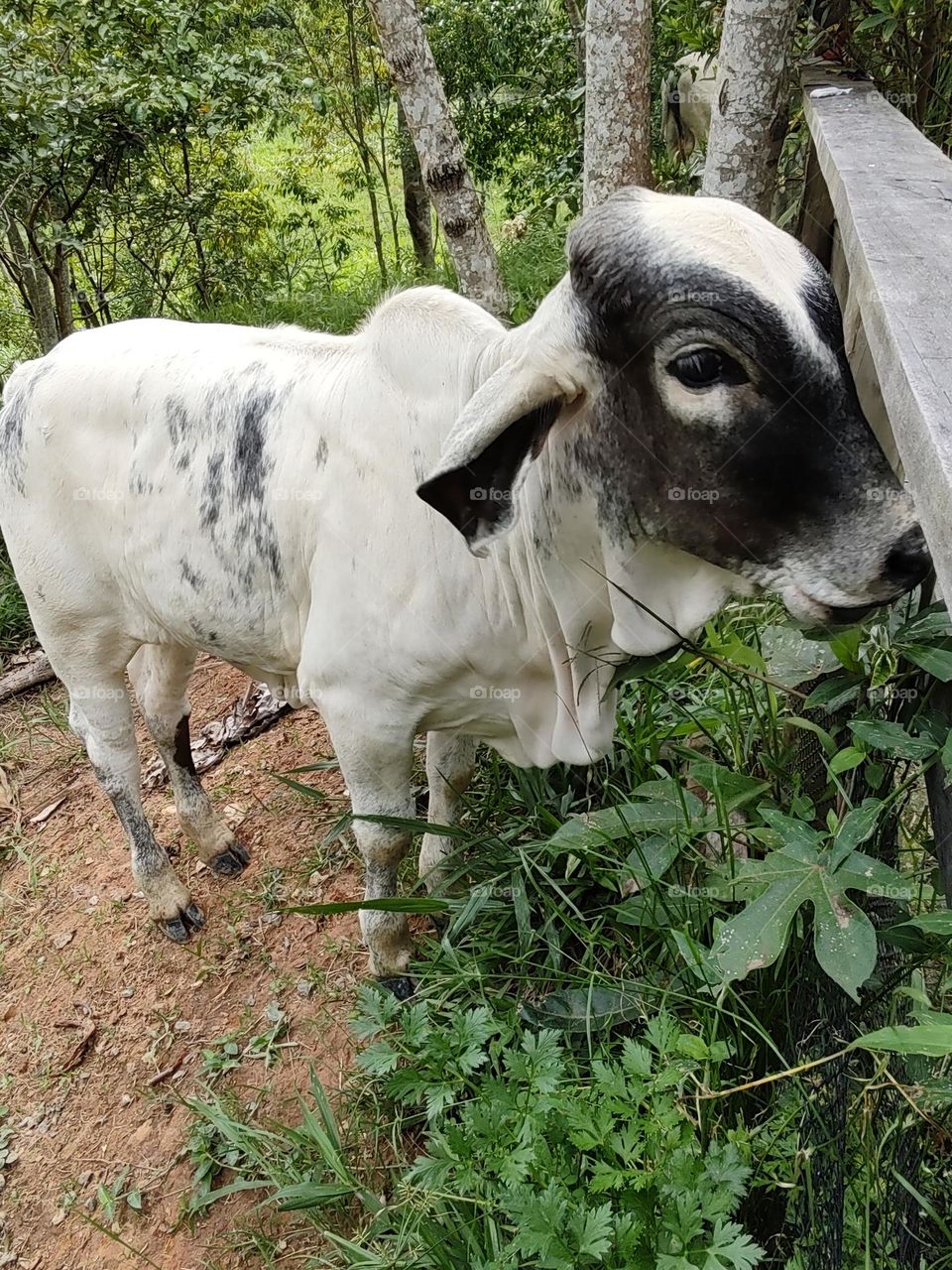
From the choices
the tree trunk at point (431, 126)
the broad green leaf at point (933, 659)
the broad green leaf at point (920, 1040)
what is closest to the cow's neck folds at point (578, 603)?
the broad green leaf at point (933, 659)

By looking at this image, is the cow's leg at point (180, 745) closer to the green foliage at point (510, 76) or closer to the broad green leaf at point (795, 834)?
the broad green leaf at point (795, 834)

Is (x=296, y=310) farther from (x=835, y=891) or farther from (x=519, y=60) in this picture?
(x=835, y=891)

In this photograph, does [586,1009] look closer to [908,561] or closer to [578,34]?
[908,561]

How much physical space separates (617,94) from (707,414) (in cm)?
242

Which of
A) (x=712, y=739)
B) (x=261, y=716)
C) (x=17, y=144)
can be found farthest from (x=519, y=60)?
(x=712, y=739)

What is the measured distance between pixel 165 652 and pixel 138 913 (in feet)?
3.37

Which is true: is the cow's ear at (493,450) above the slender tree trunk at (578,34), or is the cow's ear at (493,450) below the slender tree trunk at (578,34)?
below

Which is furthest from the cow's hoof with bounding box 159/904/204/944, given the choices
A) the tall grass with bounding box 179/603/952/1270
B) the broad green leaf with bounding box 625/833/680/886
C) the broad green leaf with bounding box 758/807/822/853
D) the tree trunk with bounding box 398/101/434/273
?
the tree trunk with bounding box 398/101/434/273

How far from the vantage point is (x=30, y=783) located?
4422 mm

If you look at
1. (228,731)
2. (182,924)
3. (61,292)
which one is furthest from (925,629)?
(61,292)

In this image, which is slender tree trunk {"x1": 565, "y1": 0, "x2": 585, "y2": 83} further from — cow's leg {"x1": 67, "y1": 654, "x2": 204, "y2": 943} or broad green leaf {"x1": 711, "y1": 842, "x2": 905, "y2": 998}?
broad green leaf {"x1": 711, "y1": 842, "x2": 905, "y2": 998}

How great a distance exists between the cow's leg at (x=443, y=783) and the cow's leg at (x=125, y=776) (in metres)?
0.99

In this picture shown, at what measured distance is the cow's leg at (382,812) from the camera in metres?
2.44

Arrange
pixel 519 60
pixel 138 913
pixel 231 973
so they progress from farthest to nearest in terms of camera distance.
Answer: pixel 519 60, pixel 138 913, pixel 231 973
